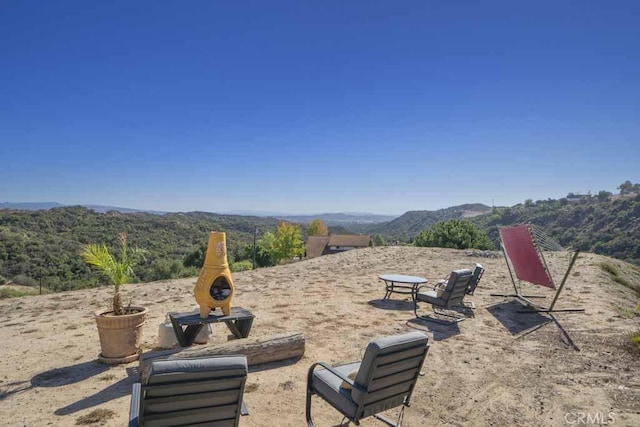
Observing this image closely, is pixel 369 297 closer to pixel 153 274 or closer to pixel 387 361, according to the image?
pixel 387 361

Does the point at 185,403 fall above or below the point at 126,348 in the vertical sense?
above

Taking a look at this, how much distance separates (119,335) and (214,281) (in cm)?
131

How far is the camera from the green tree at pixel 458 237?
25.9 meters

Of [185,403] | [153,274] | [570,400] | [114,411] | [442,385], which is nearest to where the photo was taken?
[185,403]

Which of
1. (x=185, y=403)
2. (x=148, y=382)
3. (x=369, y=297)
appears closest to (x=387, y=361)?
(x=185, y=403)

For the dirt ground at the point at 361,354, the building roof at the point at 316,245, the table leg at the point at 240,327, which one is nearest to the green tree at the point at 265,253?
the building roof at the point at 316,245

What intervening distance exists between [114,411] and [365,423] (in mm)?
2376

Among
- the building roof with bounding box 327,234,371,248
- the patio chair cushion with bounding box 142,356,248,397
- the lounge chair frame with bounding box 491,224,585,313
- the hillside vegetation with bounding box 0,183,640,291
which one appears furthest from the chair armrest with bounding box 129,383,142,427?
the building roof with bounding box 327,234,371,248

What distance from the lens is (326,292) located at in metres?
8.88

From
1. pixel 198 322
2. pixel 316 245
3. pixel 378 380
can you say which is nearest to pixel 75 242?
pixel 316 245

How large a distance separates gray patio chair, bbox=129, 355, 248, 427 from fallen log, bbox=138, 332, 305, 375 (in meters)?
1.84

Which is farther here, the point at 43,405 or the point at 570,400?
the point at 570,400

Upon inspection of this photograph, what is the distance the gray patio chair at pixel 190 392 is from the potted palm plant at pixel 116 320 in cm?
236

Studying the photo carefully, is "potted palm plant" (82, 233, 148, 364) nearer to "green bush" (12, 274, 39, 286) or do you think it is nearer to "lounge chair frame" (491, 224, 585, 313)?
"lounge chair frame" (491, 224, 585, 313)
